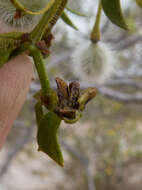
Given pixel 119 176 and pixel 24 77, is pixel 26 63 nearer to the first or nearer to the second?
pixel 24 77

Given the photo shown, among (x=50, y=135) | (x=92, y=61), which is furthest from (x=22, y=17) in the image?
(x=92, y=61)

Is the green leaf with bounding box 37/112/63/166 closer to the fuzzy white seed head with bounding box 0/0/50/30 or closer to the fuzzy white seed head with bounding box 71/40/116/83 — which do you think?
the fuzzy white seed head with bounding box 0/0/50/30

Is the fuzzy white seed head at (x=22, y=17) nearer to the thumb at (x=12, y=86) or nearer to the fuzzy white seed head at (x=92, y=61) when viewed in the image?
the thumb at (x=12, y=86)

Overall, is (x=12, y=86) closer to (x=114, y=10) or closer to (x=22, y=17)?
(x=22, y=17)

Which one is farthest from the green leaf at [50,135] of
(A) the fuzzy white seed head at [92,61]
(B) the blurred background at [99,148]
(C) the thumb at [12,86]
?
(B) the blurred background at [99,148]

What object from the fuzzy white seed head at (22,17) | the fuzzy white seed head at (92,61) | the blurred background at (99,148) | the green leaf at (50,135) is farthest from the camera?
the blurred background at (99,148)

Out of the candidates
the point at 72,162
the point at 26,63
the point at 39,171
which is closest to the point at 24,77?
the point at 26,63

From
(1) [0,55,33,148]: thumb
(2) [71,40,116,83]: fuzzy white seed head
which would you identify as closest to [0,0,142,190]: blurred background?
(2) [71,40,116,83]: fuzzy white seed head
